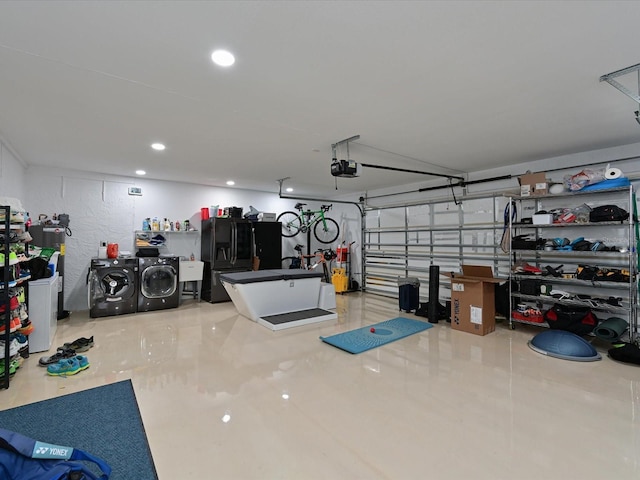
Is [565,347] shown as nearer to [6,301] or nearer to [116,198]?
[6,301]

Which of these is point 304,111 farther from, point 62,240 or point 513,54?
point 62,240

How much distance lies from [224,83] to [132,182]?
16.3 ft

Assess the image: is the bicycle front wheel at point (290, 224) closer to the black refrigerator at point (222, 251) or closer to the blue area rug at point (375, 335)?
the black refrigerator at point (222, 251)

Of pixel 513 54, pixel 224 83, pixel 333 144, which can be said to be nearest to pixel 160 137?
pixel 224 83

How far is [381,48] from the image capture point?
216 cm

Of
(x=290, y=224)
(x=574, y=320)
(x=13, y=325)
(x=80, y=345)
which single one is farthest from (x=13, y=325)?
(x=574, y=320)

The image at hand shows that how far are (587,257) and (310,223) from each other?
5735mm

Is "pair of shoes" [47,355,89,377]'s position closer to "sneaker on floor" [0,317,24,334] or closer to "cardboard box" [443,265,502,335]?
"sneaker on floor" [0,317,24,334]

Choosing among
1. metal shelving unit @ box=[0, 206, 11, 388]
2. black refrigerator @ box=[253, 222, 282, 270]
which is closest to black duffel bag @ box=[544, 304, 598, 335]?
black refrigerator @ box=[253, 222, 282, 270]

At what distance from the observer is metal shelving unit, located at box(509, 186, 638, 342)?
155 inches

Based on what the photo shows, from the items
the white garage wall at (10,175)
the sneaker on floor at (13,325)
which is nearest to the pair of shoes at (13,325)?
the sneaker on floor at (13,325)

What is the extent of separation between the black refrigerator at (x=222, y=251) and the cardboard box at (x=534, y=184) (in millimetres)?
5405

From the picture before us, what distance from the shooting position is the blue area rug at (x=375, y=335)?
3945mm

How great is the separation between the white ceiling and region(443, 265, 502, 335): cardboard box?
195 cm
